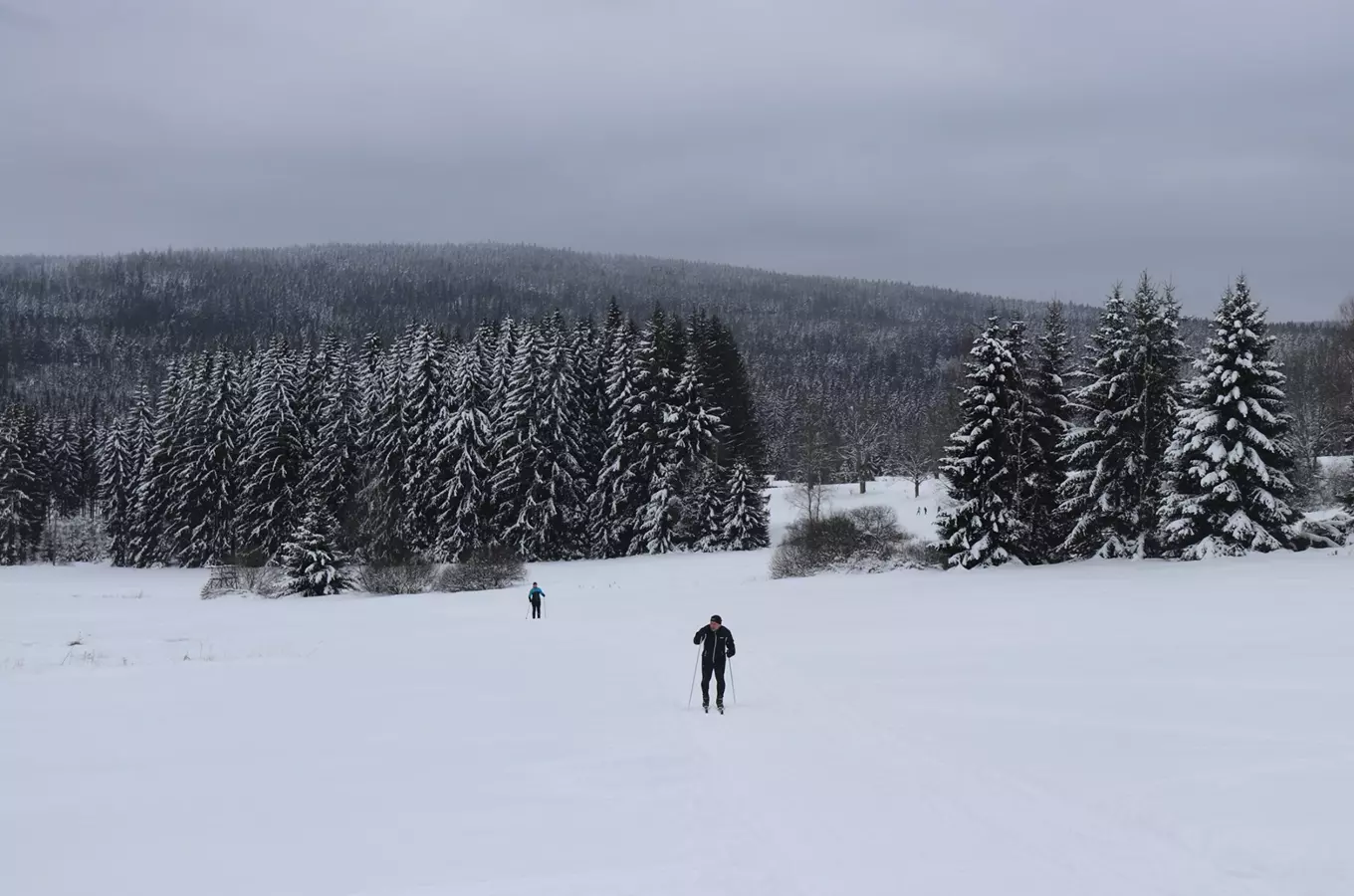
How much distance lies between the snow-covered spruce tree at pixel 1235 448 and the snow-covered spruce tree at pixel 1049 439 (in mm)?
5205

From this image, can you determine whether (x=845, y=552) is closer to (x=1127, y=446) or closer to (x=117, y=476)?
(x=1127, y=446)

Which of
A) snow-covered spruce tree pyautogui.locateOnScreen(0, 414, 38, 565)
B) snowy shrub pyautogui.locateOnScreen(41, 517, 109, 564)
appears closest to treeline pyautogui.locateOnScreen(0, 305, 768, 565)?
snow-covered spruce tree pyautogui.locateOnScreen(0, 414, 38, 565)

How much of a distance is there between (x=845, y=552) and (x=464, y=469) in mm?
24247

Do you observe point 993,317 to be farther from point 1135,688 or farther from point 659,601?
point 1135,688

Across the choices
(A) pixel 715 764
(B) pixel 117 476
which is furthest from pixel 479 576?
(B) pixel 117 476

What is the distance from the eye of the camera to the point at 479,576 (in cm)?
4428

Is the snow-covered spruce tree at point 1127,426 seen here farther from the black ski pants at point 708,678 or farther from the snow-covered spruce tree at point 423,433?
the snow-covered spruce tree at point 423,433

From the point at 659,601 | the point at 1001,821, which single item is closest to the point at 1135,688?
the point at 1001,821

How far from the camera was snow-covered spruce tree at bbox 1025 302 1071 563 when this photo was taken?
36.4m

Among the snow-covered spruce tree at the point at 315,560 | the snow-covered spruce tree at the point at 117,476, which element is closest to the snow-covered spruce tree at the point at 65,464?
the snow-covered spruce tree at the point at 117,476

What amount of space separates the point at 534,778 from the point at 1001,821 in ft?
16.7

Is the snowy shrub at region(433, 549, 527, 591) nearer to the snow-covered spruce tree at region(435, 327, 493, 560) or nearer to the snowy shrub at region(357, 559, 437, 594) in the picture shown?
the snowy shrub at region(357, 559, 437, 594)

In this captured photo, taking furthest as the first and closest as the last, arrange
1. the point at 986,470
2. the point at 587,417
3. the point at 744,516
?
1. the point at 587,417
2. the point at 744,516
3. the point at 986,470

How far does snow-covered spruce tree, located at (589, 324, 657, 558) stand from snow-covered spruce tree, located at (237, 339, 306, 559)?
20.7m
